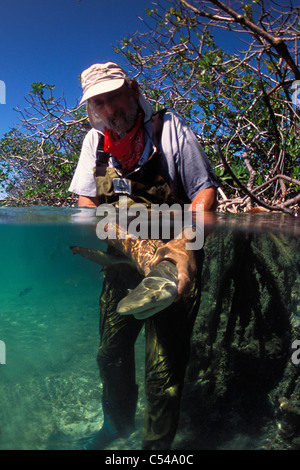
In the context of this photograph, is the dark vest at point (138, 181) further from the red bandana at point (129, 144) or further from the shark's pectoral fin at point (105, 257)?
the shark's pectoral fin at point (105, 257)

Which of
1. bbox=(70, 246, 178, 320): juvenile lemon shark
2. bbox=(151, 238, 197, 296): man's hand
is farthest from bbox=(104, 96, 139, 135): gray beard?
bbox=(70, 246, 178, 320): juvenile lemon shark

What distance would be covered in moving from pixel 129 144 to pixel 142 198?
1.68 ft

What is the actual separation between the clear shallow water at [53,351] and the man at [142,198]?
1.04 metres

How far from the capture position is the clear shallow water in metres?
4.35

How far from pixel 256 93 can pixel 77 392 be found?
6.12m

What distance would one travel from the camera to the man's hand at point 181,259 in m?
2.31

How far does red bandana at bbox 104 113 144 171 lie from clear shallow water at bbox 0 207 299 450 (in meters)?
1.60

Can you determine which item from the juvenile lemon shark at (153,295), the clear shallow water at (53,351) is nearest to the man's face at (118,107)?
the juvenile lemon shark at (153,295)

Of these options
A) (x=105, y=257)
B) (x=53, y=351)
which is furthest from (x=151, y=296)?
(x=53, y=351)

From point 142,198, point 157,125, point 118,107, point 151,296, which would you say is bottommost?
point 151,296

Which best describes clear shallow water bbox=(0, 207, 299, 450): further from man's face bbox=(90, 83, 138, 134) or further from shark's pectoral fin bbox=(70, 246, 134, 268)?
man's face bbox=(90, 83, 138, 134)

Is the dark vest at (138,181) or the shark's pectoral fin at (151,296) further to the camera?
the dark vest at (138,181)

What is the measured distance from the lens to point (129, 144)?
3047 mm

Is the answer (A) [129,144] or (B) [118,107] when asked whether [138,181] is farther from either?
(B) [118,107]
